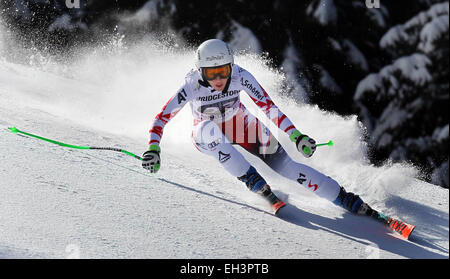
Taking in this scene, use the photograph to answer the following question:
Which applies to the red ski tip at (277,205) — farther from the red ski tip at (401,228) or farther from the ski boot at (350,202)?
the red ski tip at (401,228)

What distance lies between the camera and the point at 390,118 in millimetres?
14109

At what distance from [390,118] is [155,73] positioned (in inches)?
303

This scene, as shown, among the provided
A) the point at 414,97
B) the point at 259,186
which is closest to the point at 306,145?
the point at 259,186

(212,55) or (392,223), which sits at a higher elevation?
(212,55)

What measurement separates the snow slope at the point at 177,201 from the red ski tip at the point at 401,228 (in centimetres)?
7

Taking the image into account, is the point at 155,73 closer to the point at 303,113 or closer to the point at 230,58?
the point at 303,113

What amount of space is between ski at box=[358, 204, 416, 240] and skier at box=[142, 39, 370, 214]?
0.02 metres

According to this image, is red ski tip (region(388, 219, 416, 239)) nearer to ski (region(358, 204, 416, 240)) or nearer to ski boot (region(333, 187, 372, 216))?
ski (region(358, 204, 416, 240))

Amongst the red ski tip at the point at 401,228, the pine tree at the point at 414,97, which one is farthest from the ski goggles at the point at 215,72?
the pine tree at the point at 414,97

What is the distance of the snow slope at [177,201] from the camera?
9.14ft

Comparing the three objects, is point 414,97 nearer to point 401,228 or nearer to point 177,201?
point 401,228

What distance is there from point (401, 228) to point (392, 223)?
0.07 meters

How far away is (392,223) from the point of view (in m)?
3.31

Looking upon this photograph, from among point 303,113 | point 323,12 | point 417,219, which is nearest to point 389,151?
point 323,12
